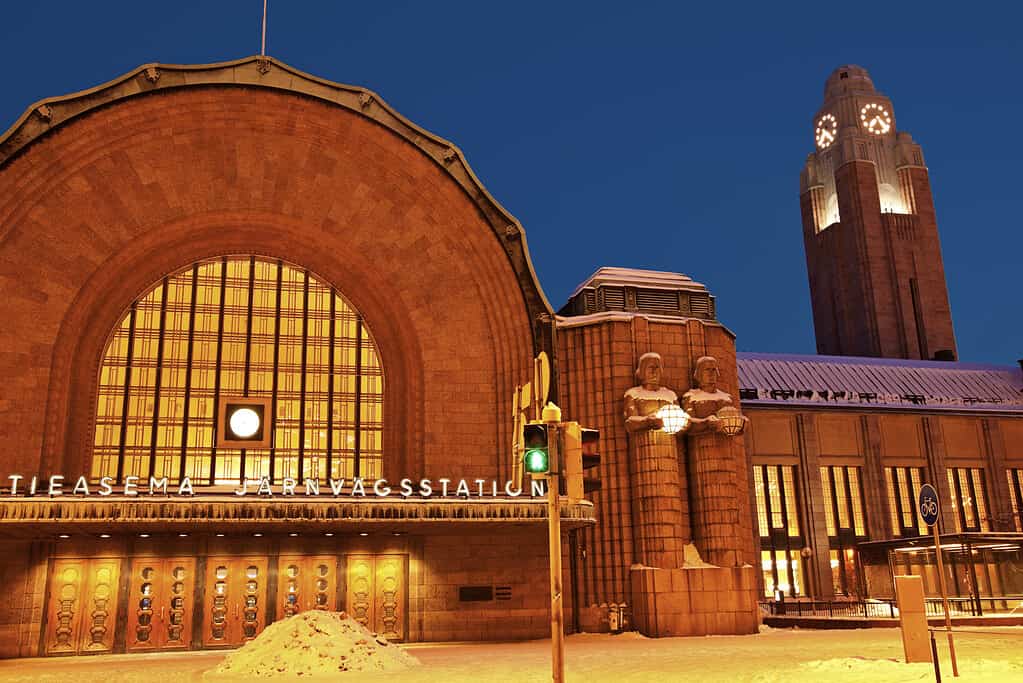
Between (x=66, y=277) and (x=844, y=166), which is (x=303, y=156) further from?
(x=844, y=166)

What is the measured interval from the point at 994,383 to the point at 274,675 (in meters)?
52.9

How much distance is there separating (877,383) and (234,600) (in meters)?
42.1

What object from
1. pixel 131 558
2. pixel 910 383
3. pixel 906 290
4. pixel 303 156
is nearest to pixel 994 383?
pixel 910 383

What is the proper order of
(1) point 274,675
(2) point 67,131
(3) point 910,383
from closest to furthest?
1. (1) point 274,675
2. (2) point 67,131
3. (3) point 910,383

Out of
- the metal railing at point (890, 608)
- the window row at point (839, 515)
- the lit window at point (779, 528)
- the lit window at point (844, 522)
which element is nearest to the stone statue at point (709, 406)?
the metal railing at point (890, 608)

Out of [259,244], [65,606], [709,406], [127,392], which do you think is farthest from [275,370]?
[709,406]

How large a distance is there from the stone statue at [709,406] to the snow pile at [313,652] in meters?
13.8

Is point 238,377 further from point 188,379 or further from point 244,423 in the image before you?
point 244,423

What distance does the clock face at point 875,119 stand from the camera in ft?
267

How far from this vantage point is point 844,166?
7756 cm

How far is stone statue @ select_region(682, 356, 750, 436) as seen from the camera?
29.8 metres

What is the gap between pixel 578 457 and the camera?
1172 centimetres

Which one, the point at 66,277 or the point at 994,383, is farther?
the point at 994,383

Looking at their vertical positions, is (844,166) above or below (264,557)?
above
